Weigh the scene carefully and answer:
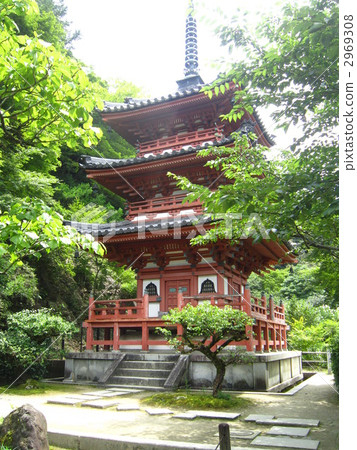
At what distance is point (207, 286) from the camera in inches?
501

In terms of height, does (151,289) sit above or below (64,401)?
above

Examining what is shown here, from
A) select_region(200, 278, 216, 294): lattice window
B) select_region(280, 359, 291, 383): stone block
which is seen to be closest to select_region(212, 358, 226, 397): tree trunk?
select_region(200, 278, 216, 294): lattice window

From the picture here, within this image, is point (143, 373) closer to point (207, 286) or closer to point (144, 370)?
point (144, 370)

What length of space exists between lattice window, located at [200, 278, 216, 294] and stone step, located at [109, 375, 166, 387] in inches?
141

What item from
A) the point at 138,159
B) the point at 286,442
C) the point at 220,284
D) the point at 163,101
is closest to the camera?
the point at 286,442

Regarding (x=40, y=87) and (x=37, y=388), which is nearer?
(x=40, y=87)

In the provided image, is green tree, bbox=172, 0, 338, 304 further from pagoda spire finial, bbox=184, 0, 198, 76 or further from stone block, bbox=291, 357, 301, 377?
pagoda spire finial, bbox=184, 0, 198, 76

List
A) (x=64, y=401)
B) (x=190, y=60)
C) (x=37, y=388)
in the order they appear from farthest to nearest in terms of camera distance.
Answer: (x=190, y=60)
(x=37, y=388)
(x=64, y=401)

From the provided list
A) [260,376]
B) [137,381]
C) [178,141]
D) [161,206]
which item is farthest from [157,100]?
[260,376]

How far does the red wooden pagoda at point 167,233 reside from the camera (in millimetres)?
11922

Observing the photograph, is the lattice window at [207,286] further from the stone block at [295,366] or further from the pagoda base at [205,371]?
the stone block at [295,366]

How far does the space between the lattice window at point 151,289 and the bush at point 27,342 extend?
3299mm

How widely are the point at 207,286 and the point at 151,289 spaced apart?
2163mm
